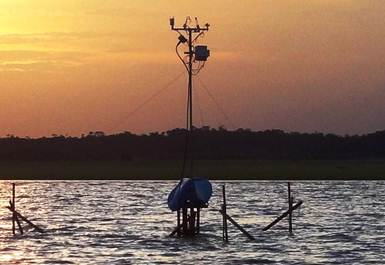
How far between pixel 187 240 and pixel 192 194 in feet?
7.42

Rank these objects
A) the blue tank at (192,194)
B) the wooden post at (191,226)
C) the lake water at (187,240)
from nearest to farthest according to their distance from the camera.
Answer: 1. the lake water at (187,240)
2. the blue tank at (192,194)
3. the wooden post at (191,226)

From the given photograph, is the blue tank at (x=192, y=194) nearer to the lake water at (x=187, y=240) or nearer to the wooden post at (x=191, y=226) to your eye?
the wooden post at (x=191, y=226)

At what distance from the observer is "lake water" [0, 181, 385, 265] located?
42.9 metres

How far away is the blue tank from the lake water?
1.76m

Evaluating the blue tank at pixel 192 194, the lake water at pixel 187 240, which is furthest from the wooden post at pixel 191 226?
the blue tank at pixel 192 194

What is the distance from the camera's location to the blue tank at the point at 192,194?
47500 millimetres

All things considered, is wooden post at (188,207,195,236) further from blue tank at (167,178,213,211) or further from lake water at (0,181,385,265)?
blue tank at (167,178,213,211)

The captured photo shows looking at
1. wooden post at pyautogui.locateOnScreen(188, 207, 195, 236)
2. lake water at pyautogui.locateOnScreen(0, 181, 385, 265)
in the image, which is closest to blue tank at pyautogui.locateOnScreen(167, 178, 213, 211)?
wooden post at pyautogui.locateOnScreen(188, 207, 195, 236)

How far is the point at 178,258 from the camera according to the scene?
139 ft

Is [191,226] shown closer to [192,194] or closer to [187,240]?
[187,240]

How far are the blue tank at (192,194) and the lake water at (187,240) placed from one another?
1.76m

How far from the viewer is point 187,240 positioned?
1898 inches

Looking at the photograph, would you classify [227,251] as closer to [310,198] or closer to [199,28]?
[199,28]

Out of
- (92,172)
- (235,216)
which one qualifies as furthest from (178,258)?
(92,172)
